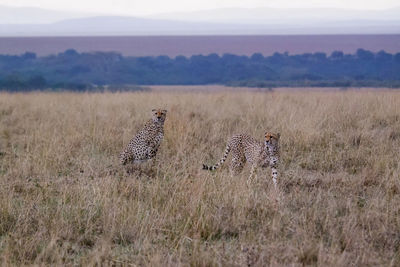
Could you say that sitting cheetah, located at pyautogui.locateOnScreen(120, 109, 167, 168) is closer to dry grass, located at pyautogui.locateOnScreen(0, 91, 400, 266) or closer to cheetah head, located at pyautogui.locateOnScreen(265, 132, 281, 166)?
dry grass, located at pyautogui.locateOnScreen(0, 91, 400, 266)

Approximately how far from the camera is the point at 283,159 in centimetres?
628

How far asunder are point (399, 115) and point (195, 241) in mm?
5272

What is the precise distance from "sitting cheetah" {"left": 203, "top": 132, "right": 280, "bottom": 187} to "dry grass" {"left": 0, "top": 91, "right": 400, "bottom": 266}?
0.37 feet

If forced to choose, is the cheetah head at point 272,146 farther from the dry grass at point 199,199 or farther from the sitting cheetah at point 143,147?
the sitting cheetah at point 143,147

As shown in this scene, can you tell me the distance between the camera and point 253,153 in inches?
204

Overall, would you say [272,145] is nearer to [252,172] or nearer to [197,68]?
[252,172]

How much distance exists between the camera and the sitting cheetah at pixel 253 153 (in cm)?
494

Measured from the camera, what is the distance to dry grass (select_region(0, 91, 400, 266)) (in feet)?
11.8

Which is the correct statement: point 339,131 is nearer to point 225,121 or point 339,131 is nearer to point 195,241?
point 225,121

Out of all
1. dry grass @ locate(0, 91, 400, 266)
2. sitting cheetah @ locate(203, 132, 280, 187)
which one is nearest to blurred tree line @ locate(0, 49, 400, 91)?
dry grass @ locate(0, 91, 400, 266)

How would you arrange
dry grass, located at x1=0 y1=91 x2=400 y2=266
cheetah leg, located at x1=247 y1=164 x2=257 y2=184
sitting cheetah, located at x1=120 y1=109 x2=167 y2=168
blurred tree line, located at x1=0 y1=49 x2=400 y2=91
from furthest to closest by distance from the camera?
blurred tree line, located at x1=0 y1=49 x2=400 y2=91, sitting cheetah, located at x1=120 y1=109 x2=167 y2=168, cheetah leg, located at x1=247 y1=164 x2=257 y2=184, dry grass, located at x1=0 y1=91 x2=400 y2=266

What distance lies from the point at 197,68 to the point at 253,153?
47.7 m

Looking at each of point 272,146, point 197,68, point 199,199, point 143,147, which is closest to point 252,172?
point 272,146

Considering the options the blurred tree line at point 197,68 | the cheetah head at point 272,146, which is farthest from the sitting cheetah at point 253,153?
the blurred tree line at point 197,68
